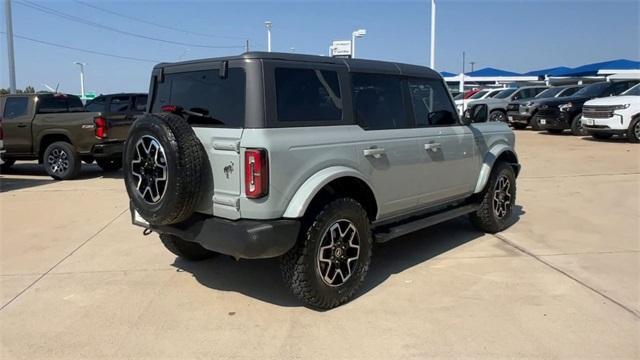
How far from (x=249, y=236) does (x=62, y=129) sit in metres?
8.77

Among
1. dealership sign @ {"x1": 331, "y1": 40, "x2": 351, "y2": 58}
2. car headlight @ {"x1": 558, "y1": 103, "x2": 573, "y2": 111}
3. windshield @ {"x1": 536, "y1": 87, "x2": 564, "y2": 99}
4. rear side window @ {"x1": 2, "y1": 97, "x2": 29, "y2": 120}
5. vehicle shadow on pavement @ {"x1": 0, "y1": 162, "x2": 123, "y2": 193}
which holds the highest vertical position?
dealership sign @ {"x1": 331, "y1": 40, "x2": 351, "y2": 58}

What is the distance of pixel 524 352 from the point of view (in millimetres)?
3449

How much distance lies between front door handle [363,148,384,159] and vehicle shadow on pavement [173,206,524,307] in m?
1.13

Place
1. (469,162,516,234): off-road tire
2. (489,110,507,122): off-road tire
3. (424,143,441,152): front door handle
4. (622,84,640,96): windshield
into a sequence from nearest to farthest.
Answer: (424,143,441,152): front door handle → (469,162,516,234): off-road tire → (622,84,640,96): windshield → (489,110,507,122): off-road tire

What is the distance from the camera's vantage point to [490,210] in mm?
6133

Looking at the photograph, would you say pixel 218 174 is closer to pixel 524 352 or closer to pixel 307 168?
pixel 307 168

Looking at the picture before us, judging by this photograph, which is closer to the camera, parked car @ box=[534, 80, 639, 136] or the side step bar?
the side step bar

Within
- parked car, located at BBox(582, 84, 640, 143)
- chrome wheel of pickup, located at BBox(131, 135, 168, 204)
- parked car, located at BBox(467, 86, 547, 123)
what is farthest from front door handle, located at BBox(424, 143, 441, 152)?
parked car, located at BBox(467, 86, 547, 123)

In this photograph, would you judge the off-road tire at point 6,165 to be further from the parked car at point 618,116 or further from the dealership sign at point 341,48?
the parked car at point 618,116

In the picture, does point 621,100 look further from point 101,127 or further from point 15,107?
point 15,107

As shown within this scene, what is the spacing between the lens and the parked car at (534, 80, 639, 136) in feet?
58.6

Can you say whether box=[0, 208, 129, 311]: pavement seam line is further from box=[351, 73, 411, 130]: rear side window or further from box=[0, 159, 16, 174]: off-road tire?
box=[0, 159, 16, 174]: off-road tire

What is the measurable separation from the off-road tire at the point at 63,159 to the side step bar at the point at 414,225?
26.4ft

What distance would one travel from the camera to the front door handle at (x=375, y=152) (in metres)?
4.36
